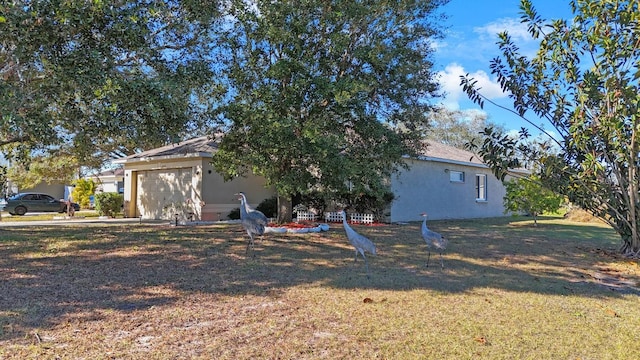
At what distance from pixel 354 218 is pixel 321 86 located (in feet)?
23.7

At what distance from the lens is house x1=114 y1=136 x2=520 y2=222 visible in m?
16.5

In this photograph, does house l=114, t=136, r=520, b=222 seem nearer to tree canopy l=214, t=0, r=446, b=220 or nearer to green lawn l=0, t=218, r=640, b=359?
tree canopy l=214, t=0, r=446, b=220

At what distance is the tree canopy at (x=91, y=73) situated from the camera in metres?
7.30

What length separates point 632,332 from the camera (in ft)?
15.2

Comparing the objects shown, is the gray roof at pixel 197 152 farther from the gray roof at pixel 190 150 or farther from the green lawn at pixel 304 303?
A: the green lawn at pixel 304 303

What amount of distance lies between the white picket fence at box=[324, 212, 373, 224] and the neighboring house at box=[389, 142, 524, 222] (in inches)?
48.3

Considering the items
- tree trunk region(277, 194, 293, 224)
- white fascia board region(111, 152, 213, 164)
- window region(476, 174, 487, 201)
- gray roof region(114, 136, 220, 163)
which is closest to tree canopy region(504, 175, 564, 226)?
window region(476, 174, 487, 201)

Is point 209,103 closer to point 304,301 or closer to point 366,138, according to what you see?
point 366,138

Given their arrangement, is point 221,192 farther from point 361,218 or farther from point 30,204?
point 30,204

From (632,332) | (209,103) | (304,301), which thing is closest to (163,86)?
(209,103)

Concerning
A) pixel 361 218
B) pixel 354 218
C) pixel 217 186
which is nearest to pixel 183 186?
pixel 217 186

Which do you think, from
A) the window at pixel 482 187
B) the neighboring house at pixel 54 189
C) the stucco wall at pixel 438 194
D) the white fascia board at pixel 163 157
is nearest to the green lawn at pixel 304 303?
the white fascia board at pixel 163 157

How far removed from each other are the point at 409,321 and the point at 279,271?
304 cm

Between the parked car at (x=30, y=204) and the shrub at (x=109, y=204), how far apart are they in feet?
19.2
